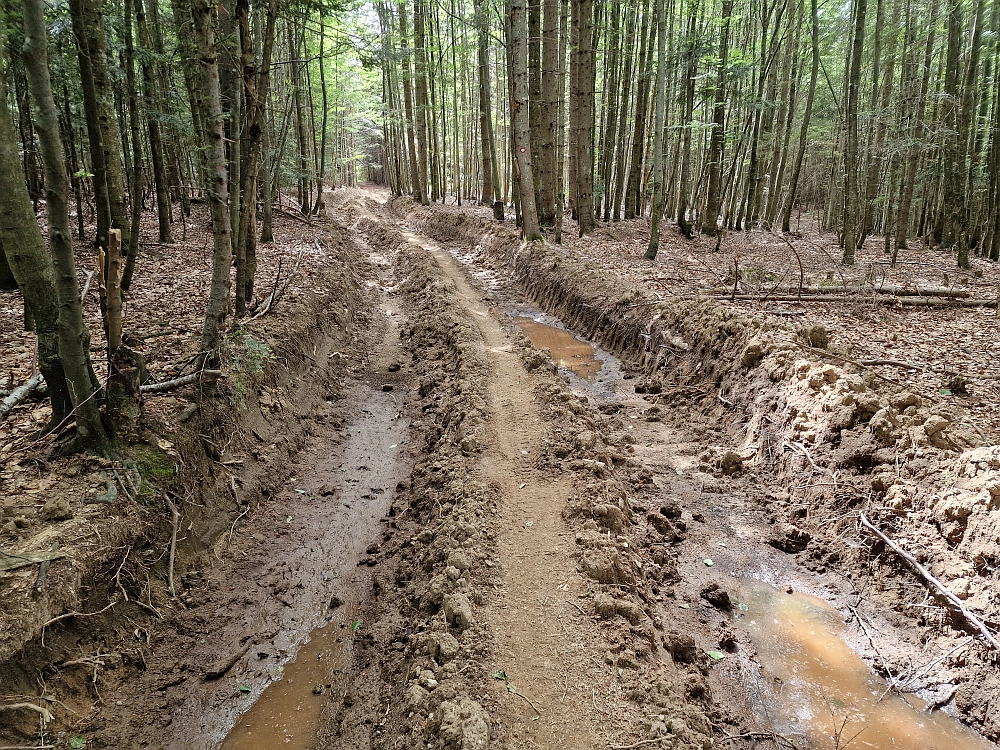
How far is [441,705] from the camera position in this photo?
10.8 ft

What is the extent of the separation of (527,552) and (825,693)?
8.06 ft

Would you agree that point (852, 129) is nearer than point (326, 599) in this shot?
No

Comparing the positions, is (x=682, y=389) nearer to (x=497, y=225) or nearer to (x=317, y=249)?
(x=317, y=249)

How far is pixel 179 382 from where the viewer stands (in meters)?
6.02

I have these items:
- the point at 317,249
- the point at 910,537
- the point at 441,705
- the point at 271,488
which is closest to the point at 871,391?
the point at 910,537

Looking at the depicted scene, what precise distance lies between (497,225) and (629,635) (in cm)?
1793

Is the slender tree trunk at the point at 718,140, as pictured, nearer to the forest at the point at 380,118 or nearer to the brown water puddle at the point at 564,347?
the forest at the point at 380,118

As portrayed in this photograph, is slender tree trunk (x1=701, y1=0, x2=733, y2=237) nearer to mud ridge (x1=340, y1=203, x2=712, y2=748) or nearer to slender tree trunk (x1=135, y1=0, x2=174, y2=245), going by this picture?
mud ridge (x1=340, y1=203, x2=712, y2=748)

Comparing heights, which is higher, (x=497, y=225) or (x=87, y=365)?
(x=497, y=225)

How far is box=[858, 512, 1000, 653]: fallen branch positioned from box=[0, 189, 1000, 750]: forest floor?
0.19 ft

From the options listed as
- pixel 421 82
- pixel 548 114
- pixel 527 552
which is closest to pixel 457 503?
pixel 527 552

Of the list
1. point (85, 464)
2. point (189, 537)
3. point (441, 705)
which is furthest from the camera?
point (189, 537)

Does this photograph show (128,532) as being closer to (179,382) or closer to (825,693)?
(179,382)

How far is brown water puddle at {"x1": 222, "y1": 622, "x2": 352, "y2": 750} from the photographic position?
3.76m
